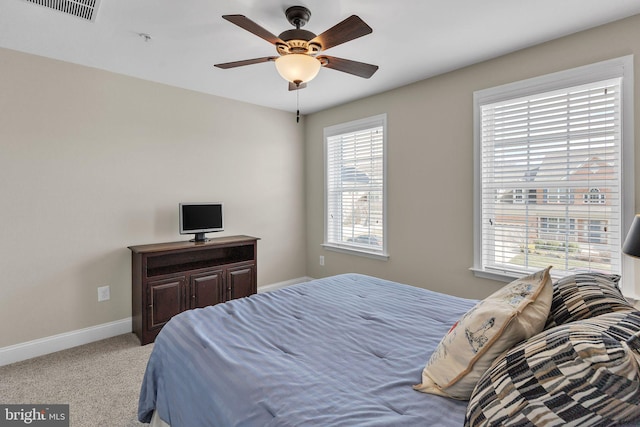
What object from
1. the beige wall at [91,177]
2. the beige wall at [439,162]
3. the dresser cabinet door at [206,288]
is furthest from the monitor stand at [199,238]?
the beige wall at [439,162]

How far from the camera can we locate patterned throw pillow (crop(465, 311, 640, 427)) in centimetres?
68

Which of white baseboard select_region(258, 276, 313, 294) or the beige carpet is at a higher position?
white baseboard select_region(258, 276, 313, 294)

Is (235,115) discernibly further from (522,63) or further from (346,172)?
(522,63)

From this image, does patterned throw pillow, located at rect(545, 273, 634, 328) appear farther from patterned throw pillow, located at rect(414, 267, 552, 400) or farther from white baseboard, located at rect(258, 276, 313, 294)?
white baseboard, located at rect(258, 276, 313, 294)

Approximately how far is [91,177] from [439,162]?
3.34m

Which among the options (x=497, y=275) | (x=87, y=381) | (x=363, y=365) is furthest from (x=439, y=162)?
(x=87, y=381)

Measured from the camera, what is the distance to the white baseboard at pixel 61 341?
106 inches

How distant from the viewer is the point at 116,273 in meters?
3.21

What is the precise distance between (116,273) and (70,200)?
2.62ft

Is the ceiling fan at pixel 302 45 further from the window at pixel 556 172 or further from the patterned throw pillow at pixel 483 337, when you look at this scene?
the patterned throw pillow at pixel 483 337

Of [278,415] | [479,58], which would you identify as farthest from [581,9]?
[278,415]

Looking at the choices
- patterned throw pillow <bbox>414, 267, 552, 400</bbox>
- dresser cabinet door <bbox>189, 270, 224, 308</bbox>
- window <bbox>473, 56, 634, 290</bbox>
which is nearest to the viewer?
patterned throw pillow <bbox>414, 267, 552, 400</bbox>

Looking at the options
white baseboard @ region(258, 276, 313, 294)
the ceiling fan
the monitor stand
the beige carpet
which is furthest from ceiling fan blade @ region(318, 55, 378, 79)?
white baseboard @ region(258, 276, 313, 294)

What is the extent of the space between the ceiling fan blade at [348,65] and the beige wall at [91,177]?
83.1 inches
